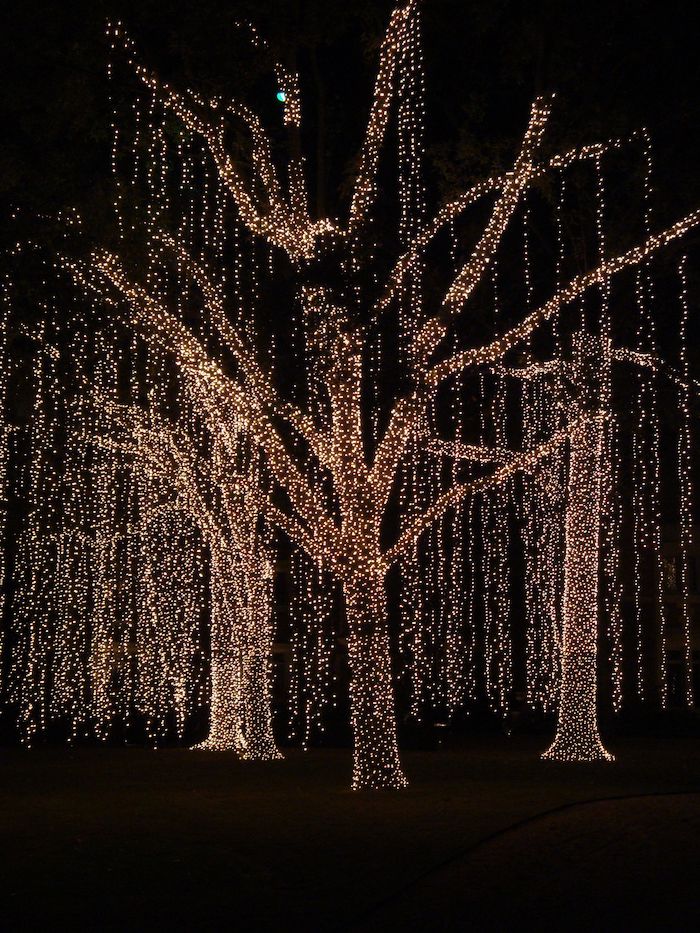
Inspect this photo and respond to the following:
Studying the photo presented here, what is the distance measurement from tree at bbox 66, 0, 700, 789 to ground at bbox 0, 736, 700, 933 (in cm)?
217

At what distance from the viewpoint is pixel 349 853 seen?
9234 mm

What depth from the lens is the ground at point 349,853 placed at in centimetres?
701

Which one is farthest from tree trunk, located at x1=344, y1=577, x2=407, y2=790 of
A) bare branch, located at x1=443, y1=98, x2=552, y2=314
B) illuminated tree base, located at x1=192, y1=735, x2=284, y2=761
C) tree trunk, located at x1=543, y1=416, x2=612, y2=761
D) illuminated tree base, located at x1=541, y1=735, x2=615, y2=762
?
illuminated tree base, located at x1=192, y1=735, x2=284, y2=761

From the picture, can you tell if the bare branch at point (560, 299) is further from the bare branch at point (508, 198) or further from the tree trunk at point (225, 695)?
the tree trunk at point (225, 695)

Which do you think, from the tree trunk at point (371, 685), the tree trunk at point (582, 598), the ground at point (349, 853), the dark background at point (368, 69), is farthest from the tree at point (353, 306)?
the tree trunk at point (582, 598)

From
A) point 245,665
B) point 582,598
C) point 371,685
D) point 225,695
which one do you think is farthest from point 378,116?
point 225,695

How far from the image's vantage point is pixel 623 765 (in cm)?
1883

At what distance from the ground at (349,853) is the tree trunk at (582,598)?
9.58 ft

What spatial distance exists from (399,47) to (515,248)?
4857 mm

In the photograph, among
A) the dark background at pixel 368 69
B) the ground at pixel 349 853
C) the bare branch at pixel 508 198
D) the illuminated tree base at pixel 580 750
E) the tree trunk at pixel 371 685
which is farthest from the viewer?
the illuminated tree base at pixel 580 750

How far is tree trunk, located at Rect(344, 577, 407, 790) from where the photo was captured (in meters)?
14.3

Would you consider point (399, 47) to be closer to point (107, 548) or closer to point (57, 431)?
point (57, 431)

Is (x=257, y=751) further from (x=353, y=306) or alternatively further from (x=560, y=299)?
(x=560, y=299)

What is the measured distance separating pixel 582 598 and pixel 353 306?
757 centimetres
